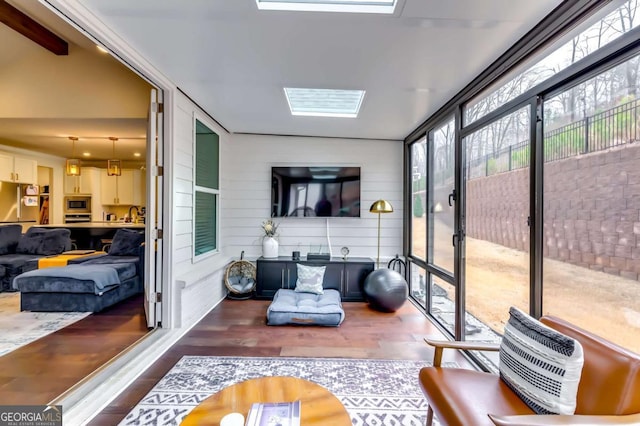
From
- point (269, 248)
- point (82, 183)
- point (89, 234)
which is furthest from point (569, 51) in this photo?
point (82, 183)

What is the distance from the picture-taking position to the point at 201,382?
218cm

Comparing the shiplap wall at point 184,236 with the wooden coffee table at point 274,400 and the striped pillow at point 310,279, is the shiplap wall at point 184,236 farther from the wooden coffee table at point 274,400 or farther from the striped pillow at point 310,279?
the wooden coffee table at point 274,400

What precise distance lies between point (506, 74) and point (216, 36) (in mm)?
2232

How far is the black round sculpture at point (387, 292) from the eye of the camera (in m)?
3.73

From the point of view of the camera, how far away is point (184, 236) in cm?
324

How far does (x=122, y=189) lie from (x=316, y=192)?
568cm

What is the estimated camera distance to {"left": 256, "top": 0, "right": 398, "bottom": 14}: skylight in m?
1.72

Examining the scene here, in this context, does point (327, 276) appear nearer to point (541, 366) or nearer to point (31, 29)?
point (541, 366)

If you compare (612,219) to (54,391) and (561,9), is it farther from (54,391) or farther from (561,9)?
(54,391)

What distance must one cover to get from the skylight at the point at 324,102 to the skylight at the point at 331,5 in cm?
114

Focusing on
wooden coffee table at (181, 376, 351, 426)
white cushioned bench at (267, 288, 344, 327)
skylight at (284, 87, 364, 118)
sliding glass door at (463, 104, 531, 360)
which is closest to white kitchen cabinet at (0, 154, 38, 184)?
skylight at (284, 87, 364, 118)

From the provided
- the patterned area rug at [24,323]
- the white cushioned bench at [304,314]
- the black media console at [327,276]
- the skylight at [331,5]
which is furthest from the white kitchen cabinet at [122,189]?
the skylight at [331,5]

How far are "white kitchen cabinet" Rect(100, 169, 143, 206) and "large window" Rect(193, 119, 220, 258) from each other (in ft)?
14.1

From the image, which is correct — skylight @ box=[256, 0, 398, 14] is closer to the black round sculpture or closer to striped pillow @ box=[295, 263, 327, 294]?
the black round sculpture
